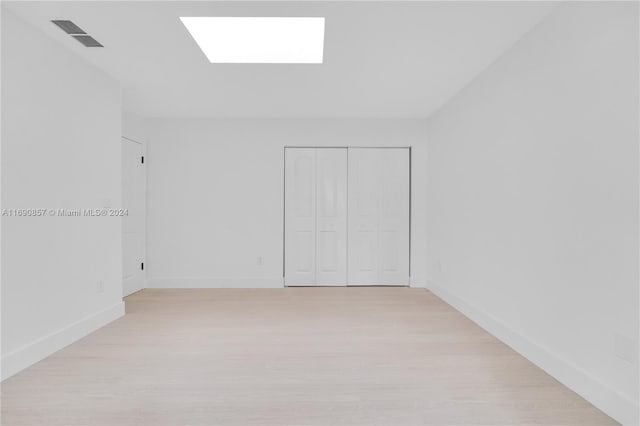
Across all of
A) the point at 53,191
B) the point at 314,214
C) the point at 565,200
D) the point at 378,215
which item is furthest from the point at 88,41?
the point at 378,215

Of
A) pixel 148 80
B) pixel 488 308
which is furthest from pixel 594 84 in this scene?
pixel 148 80

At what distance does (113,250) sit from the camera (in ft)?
12.5

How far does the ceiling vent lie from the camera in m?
2.70

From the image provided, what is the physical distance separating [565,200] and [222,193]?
14.4 ft

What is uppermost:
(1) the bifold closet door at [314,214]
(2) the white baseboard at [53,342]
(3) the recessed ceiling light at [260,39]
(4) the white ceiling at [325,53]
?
(3) the recessed ceiling light at [260,39]

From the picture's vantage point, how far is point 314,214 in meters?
5.57

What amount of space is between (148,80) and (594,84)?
3.89m

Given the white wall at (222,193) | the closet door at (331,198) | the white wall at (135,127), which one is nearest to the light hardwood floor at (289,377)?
the white wall at (222,193)

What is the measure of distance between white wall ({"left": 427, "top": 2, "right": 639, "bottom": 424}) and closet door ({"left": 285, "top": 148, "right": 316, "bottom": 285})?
245 centimetres

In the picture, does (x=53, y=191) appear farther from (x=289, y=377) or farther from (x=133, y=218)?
(x=289, y=377)

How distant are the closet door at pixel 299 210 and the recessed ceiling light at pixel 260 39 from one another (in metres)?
2.23

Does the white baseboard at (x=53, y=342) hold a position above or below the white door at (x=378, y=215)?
below

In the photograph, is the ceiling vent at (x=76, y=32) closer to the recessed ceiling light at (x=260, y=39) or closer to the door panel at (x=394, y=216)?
the recessed ceiling light at (x=260, y=39)

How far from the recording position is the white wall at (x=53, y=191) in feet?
8.49
